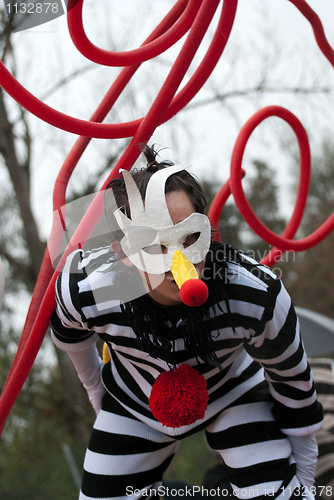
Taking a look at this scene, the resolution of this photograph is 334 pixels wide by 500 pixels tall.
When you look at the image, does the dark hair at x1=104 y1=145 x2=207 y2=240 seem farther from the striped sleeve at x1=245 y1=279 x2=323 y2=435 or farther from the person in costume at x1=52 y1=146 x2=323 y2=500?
the striped sleeve at x1=245 y1=279 x2=323 y2=435

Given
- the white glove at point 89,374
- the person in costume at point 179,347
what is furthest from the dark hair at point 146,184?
the white glove at point 89,374

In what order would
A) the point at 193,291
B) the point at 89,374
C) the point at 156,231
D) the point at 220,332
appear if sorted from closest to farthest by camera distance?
1. the point at 193,291
2. the point at 156,231
3. the point at 220,332
4. the point at 89,374

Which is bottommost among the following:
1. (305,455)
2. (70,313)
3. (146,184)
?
(305,455)

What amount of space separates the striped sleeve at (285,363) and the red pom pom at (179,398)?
0.15 meters

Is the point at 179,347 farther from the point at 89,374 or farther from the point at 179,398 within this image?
the point at 89,374

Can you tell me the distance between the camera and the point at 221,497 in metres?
1.13

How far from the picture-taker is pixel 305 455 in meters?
0.93

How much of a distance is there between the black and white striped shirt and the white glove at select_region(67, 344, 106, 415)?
0.09 meters

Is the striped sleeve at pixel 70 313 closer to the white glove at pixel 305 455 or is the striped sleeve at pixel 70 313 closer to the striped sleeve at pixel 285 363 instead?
the striped sleeve at pixel 285 363

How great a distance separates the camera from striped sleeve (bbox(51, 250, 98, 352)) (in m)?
0.91

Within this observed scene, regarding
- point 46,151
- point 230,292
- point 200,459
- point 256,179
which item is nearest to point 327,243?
point 256,179

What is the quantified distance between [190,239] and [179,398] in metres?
0.30

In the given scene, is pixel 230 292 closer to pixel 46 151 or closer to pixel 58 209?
pixel 58 209

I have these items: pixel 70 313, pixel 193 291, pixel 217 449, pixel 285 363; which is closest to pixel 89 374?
pixel 70 313
